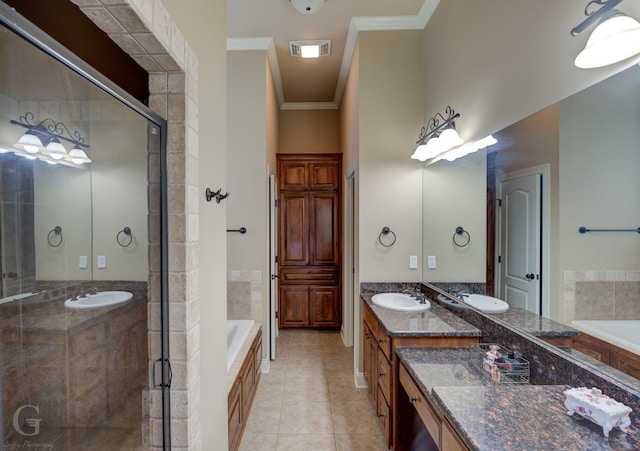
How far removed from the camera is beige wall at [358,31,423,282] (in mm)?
2717

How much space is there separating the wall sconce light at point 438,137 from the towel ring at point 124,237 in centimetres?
206

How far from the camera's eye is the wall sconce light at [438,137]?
6.93 feet

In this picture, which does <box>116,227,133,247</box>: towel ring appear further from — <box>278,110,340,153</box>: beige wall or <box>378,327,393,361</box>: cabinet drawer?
<box>278,110,340,153</box>: beige wall

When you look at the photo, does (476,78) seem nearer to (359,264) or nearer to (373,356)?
(359,264)

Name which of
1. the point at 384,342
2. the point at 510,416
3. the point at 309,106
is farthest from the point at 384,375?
the point at 309,106

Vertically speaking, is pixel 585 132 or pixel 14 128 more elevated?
pixel 585 132

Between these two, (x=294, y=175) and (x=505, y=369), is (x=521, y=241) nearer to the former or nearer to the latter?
(x=505, y=369)

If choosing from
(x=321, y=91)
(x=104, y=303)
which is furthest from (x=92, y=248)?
(x=321, y=91)

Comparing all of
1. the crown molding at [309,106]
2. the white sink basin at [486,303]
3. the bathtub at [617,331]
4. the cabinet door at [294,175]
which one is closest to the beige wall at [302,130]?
the crown molding at [309,106]

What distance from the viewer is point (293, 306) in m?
4.02

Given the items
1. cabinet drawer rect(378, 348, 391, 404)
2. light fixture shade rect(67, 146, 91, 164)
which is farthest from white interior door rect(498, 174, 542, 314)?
Answer: light fixture shade rect(67, 146, 91, 164)

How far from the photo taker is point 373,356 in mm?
2305

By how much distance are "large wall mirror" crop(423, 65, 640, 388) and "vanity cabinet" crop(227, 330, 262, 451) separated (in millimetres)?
Answer: 1793

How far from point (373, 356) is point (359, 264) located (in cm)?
80
